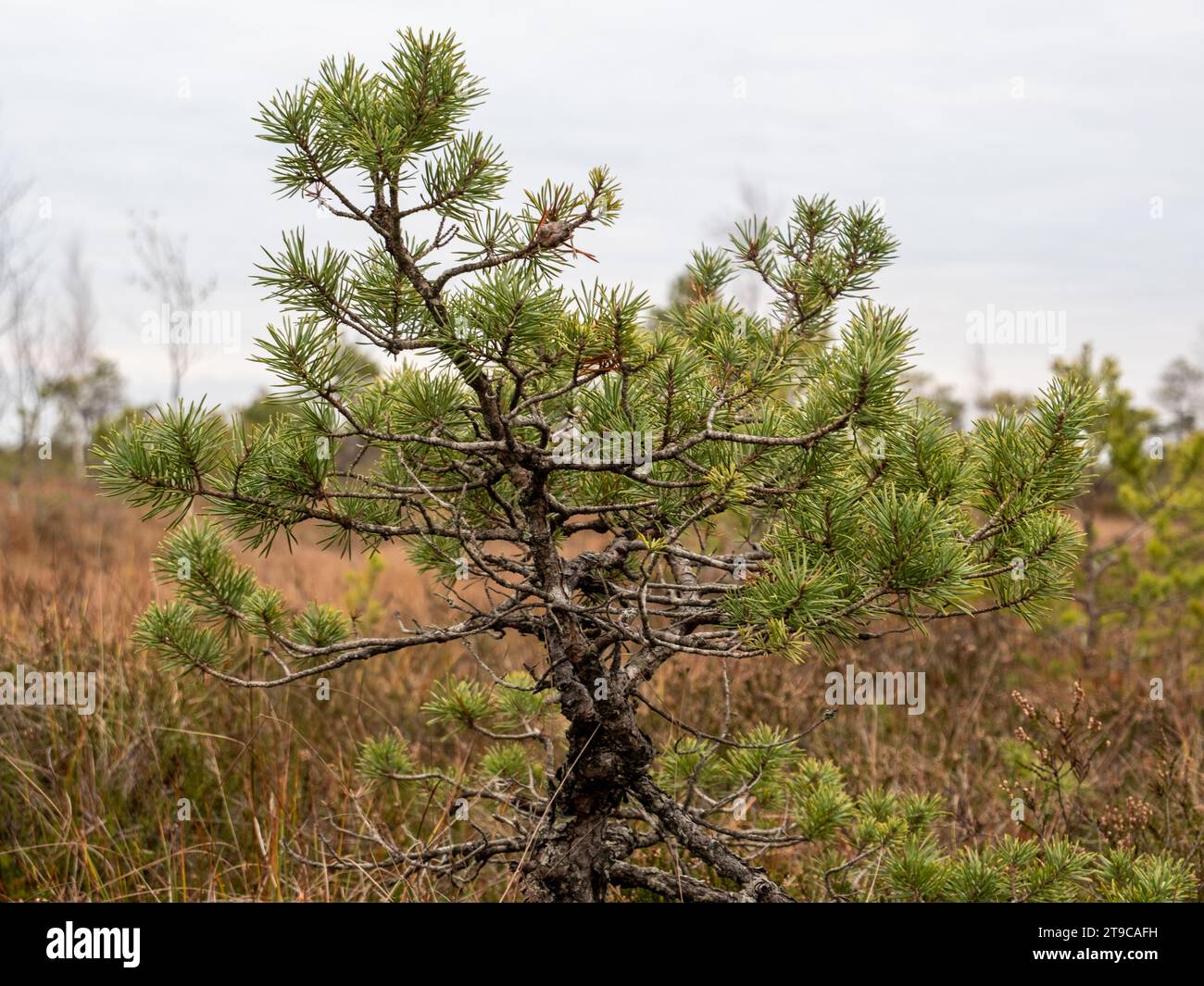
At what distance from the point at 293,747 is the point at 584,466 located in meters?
2.77

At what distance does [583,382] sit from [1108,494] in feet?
78.1

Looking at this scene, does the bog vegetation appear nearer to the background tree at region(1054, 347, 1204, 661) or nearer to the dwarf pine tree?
the dwarf pine tree

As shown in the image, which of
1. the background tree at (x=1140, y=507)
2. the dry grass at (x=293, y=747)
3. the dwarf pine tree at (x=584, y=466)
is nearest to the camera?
the dwarf pine tree at (x=584, y=466)

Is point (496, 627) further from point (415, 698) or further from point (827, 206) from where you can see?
point (415, 698)

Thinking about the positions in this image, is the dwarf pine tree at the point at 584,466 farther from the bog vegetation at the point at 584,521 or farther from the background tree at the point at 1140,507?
the background tree at the point at 1140,507

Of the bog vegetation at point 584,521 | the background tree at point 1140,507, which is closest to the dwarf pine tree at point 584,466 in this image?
the bog vegetation at point 584,521

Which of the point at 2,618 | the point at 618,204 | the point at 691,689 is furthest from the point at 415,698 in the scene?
the point at 618,204

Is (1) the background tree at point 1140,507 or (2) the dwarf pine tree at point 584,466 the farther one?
(1) the background tree at point 1140,507

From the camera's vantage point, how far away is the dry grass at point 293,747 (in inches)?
134

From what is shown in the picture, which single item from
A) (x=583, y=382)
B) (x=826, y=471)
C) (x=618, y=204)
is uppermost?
(x=618, y=204)

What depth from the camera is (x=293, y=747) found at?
4.14m

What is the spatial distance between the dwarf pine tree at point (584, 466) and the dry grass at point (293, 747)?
2.78 ft

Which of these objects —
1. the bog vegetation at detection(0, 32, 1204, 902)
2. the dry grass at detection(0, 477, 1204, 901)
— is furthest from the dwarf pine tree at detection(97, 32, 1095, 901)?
the dry grass at detection(0, 477, 1204, 901)

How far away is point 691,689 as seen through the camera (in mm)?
5141
